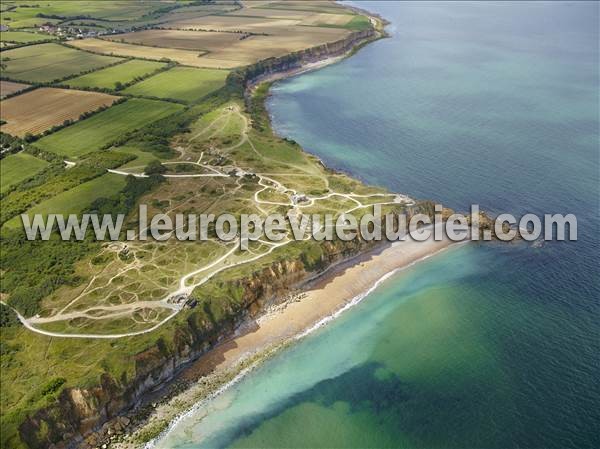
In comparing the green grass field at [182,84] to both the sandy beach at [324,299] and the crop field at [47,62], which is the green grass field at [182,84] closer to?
the crop field at [47,62]

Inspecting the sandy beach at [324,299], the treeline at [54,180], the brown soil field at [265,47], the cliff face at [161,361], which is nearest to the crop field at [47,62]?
the brown soil field at [265,47]

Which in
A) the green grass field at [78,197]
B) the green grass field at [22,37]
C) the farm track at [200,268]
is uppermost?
the green grass field at [22,37]

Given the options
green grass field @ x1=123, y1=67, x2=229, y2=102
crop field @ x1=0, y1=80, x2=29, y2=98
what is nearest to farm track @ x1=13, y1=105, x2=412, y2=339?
green grass field @ x1=123, y1=67, x2=229, y2=102

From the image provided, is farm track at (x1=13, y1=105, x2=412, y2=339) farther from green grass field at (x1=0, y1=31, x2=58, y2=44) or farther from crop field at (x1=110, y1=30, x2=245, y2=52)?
green grass field at (x1=0, y1=31, x2=58, y2=44)

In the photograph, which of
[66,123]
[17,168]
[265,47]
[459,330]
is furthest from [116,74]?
[459,330]

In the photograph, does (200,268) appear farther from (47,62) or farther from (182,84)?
(47,62)

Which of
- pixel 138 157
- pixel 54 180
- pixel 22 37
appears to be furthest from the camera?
pixel 22 37

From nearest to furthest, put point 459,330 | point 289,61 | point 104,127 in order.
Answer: point 459,330, point 104,127, point 289,61
